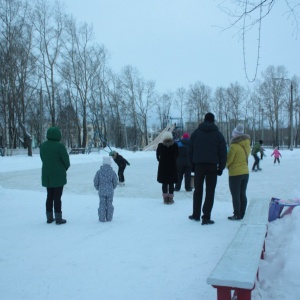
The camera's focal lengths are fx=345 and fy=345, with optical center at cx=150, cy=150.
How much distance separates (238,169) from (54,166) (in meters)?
3.23

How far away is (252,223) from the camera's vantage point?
4301mm

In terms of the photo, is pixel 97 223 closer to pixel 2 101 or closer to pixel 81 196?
pixel 81 196

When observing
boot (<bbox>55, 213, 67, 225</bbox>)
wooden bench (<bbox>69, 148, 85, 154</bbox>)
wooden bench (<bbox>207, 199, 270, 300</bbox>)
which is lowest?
boot (<bbox>55, 213, 67, 225</bbox>)

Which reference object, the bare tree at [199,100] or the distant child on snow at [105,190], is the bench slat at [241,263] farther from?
the bare tree at [199,100]

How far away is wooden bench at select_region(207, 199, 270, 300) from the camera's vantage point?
2477mm

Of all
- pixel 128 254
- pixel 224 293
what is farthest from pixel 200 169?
pixel 224 293

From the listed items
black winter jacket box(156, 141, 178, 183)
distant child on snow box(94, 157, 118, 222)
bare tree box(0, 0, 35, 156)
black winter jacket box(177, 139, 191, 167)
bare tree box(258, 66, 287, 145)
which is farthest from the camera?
bare tree box(258, 66, 287, 145)

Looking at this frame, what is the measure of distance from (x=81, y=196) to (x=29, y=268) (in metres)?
5.42

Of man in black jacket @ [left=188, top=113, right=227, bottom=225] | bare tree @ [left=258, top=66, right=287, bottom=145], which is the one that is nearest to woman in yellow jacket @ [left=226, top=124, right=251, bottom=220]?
man in black jacket @ [left=188, top=113, right=227, bottom=225]

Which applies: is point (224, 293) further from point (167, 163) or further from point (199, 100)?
point (199, 100)

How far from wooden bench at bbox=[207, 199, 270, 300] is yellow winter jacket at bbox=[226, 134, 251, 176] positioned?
6.56 feet

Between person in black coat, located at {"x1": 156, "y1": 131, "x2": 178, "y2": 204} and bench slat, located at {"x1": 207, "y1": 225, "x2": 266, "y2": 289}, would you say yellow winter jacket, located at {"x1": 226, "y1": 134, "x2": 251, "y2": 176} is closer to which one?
person in black coat, located at {"x1": 156, "y1": 131, "x2": 178, "y2": 204}

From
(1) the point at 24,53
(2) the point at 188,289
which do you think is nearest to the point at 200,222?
(2) the point at 188,289

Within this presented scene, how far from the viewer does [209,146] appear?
570 centimetres
